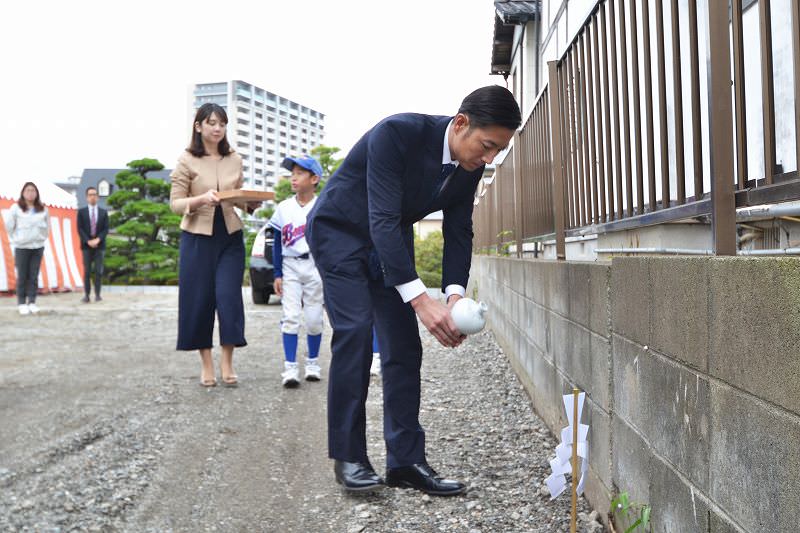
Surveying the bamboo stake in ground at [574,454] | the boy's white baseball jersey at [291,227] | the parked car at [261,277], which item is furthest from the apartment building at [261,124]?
the bamboo stake in ground at [574,454]

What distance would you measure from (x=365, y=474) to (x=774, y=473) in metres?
1.98

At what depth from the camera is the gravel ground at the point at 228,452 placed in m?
2.88

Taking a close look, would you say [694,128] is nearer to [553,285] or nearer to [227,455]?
[553,285]

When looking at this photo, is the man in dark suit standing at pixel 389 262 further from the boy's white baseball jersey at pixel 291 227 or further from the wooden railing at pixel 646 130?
the boy's white baseball jersey at pixel 291 227

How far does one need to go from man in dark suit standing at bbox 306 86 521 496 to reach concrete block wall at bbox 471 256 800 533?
624 millimetres

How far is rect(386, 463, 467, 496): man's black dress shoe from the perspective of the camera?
10.2 feet

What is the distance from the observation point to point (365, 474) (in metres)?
3.16

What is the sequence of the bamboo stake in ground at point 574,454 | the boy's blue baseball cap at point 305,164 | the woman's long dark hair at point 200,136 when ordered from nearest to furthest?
the bamboo stake in ground at point 574,454, the woman's long dark hair at point 200,136, the boy's blue baseball cap at point 305,164

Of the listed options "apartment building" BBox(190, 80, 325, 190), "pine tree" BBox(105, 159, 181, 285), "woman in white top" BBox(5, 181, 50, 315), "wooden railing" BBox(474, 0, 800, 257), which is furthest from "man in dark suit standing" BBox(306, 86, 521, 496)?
"apartment building" BBox(190, 80, 325, 190)

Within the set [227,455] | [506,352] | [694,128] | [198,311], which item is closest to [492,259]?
[506,352]

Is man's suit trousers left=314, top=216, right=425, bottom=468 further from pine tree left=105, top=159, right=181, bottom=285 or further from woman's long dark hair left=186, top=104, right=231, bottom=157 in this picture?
pine tree left=105, top=159, right=181, bottom=285

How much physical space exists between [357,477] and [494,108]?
5.21 ft

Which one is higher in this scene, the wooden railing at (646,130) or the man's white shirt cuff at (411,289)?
the wooden railing at (646,130)

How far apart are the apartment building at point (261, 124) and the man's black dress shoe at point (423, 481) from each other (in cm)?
11879
